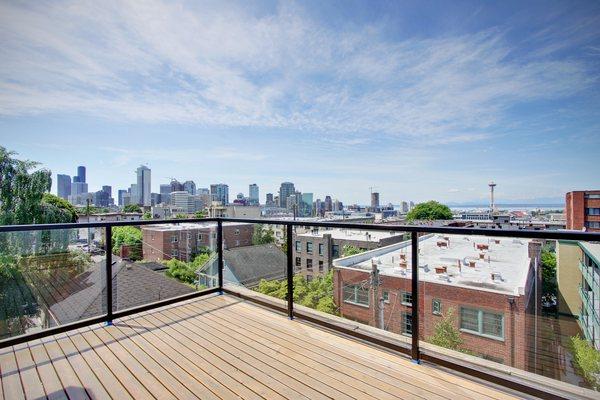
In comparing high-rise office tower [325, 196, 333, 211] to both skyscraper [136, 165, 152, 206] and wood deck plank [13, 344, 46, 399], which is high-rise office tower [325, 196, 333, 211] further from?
wood deck plank [13, 344, 46, 399]

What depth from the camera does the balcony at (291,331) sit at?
1840 mm

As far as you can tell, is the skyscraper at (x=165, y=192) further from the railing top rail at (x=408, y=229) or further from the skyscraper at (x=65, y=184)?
the railing top rail at (x=408, y=229)

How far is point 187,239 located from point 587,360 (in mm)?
3957

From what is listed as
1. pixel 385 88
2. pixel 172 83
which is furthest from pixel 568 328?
pixel 385 88

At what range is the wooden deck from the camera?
6.05 feet

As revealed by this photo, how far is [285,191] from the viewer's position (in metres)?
114

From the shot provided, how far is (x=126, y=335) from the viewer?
8.97ft

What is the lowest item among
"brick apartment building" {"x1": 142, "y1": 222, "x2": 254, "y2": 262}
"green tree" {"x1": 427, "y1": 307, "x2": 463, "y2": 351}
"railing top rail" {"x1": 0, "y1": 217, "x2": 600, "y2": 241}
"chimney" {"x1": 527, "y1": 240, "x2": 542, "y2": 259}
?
"green tree" {"x1": 427, "y1": 307, "x2": 463, "y2": 351}

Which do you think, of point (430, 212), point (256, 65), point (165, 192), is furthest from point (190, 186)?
point (256, 65)

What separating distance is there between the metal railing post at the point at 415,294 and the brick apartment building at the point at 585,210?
186ft

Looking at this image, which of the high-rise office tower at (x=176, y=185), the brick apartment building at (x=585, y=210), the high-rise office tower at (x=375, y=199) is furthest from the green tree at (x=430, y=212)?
the high-rise office tower at (x=176, y=185)

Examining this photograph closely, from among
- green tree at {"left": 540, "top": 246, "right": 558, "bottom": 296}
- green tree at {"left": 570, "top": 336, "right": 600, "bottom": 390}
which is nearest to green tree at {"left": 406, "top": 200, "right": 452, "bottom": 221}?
green tree at {"left": 540, "top": 246, "right": 558, "bottom": 296}

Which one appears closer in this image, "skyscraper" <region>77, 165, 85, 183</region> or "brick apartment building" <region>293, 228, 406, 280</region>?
"brick apartment building" <region>293, 228, 406, 280</region>

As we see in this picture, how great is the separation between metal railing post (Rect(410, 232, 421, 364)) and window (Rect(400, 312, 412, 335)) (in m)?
0.02
